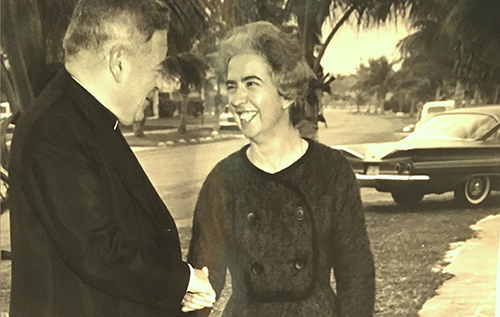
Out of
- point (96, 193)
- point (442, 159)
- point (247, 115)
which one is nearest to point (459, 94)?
point (442, 159)

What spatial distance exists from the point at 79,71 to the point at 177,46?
22cm

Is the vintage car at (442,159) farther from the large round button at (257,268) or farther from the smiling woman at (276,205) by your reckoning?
the large round button at (257,268)

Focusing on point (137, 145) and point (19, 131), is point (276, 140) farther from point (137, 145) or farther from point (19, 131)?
point (19, 131)

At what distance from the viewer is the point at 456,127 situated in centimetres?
130

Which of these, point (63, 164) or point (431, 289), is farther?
point (431, 289)

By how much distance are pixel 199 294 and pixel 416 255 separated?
1.72 ft

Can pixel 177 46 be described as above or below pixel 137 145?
above

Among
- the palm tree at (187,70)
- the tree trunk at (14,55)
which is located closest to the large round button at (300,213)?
the palm tree at (187,70)

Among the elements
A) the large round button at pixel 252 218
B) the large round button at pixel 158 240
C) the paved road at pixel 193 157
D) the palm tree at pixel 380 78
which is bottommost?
the large round button at pixel 158 240

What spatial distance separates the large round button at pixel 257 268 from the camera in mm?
1258

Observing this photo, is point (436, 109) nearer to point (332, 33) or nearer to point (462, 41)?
point (462, 41)

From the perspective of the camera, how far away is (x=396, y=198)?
128 cm

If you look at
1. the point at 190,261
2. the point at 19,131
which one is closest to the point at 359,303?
the point at 190,261

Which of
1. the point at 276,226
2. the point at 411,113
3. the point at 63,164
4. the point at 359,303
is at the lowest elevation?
the point at 359,303
